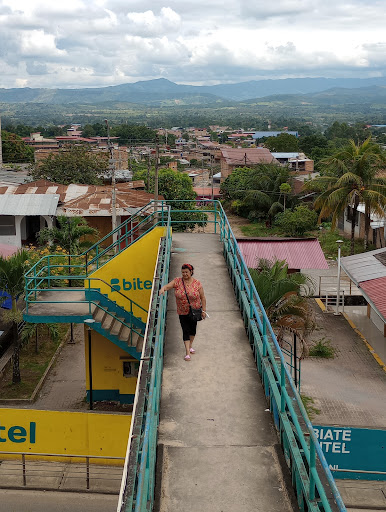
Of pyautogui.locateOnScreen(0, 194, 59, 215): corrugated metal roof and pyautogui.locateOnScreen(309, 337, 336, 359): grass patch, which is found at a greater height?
pyautogui.locateOnScreen(0, 194, 59, 215): corrugated metal roof

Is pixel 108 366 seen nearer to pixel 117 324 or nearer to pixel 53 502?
pixel 117 324

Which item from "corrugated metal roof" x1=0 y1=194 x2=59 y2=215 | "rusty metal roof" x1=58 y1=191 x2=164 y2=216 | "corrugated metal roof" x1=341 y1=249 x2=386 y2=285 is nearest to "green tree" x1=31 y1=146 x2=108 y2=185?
"rusty metal roof" x1=58 y1=191 x2=164 y2=216

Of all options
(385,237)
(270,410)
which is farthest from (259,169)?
(270,410)

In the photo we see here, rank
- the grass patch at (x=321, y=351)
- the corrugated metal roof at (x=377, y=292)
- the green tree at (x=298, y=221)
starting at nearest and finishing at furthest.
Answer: the corrugated metal roof at (x=377, y=292) < the grass patch at (x=321, y=351) < the green tree at (x=298, y=221)

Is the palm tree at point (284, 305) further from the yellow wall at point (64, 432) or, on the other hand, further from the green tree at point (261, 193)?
the green tree at point (261, 193)

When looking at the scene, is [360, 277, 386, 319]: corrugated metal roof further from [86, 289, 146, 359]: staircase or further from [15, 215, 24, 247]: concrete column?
[15, 215, 24, 247]: concrete column

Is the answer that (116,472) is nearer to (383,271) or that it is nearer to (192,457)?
(192,457)

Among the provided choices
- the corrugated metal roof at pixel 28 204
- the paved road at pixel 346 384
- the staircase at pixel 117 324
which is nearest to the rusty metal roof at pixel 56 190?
the corrugated metal roof at pixel 28 204

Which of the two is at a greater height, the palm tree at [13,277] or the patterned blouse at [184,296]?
the patterned blouse at [184,296]
